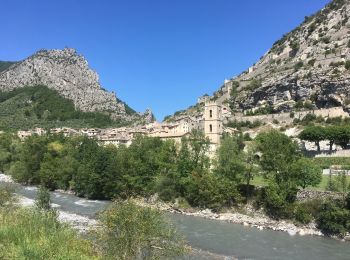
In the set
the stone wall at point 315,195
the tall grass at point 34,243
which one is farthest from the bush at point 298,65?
the tall grass at point 34,243

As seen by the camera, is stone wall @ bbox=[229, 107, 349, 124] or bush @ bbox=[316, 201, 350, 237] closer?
bush @ bbox=[316, 201, 350, 237]

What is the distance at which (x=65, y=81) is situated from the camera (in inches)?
6634

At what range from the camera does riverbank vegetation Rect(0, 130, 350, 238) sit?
117 ft

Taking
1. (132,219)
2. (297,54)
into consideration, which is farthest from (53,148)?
(297,54)

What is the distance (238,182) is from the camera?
40156 millimetres

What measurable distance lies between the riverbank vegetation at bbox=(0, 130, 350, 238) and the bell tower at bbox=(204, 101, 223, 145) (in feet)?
25.6

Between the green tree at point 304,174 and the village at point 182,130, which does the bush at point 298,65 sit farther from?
the green tree at point 304,174

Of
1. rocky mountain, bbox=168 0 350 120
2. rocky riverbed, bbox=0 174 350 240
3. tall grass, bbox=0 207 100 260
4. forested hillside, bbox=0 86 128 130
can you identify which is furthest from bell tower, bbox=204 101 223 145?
forested hillside, bbox=0 86 128 130

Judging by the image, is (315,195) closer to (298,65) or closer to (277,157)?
(277,157)

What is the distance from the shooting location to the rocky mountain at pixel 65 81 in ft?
538

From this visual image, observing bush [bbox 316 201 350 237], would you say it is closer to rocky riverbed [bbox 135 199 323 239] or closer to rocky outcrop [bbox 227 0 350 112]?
rocky riverbed [bbox 135 199 323 239]

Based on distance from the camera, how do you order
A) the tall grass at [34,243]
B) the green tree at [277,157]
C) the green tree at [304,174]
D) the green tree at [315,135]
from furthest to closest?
the green tree at [315,135]
the green tree at [277,157]
the green tree at [304,174]
the tall grass at [34,243]

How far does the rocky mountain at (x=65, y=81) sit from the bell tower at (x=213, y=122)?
3834 inches

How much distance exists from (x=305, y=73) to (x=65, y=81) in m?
109
